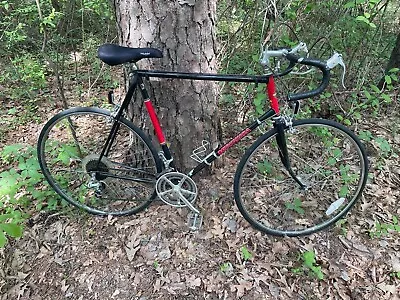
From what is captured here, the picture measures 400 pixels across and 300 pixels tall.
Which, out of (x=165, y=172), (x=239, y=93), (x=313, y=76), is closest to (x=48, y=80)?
(x=239, y=93)

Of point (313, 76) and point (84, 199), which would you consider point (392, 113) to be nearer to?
point (313, 76)

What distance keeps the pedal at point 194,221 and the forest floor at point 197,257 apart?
0.05 meters

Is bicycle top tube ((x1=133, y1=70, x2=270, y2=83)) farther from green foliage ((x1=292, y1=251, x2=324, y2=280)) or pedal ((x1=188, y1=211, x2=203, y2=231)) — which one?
green foliage ((x1=292, y1=251, x2=324, y2=280))

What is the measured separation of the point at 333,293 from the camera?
96.0 inches

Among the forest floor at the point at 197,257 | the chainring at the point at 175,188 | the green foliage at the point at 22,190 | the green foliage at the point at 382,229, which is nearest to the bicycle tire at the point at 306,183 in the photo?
the forest floor at the point at 197,257

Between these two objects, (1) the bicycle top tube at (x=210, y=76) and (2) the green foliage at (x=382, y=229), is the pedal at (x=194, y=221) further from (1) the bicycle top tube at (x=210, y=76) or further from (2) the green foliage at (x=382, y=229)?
(2) the green foliage at (x=382, y=229)

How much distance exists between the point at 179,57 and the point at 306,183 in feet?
4.65

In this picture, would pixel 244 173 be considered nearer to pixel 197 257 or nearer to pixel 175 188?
pixel 175 188

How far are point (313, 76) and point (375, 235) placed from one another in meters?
1.74

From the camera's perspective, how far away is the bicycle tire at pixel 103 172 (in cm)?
274

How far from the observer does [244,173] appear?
9.22 ft

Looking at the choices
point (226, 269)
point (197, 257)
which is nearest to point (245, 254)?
point (226, 269)

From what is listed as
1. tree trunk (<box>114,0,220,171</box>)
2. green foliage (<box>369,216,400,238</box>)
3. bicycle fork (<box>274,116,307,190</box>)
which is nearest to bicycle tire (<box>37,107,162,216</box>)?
tree trunk (<box>114,0,220,171</box>)

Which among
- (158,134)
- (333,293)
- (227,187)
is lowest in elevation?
(333,293)
